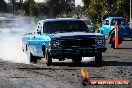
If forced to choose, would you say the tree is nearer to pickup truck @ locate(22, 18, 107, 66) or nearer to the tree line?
the tree line

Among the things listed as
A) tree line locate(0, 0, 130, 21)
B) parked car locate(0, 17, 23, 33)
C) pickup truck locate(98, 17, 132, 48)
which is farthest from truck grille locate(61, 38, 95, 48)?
tree line locate(0, 0, 130, 21)

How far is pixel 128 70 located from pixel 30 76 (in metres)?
2.76

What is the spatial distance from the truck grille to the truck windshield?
1.13 m

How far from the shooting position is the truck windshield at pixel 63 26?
16594 mm

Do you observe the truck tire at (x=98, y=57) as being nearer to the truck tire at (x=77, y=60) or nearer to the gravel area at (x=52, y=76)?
the truck tire at (x=77, y=60)

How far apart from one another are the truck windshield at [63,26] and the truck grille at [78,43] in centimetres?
113

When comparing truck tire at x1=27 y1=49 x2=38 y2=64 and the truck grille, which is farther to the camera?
truck tire at x1=27 y1=49 x2=38 y2=64

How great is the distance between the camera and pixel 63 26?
54.7 ft

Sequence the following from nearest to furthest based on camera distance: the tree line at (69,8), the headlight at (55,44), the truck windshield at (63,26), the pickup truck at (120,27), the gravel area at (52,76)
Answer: the gravel area at (52,76), the headlight at (55,44), the truck windshield at (63,26), the pickup truck at (120,27), the tree line at (69,8)

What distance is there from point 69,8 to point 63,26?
90.3 m

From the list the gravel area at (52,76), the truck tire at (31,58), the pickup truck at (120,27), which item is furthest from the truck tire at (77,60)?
the pickup truck at (120,27)

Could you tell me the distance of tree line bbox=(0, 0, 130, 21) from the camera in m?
59.3

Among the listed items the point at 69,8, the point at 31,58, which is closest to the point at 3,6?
the point at 69,8

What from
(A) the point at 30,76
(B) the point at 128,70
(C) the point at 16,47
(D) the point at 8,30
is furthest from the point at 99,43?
(D) the point at 8,30
